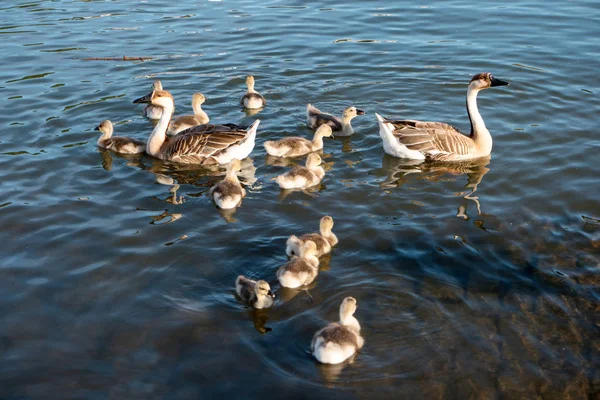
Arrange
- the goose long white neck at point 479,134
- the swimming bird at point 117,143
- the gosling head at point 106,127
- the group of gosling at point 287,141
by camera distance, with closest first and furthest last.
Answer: the group of gosling at point 287,141, the goose long white neck at point 479,134, the swimming bird at point 117,143, the gosling head at point 106,127

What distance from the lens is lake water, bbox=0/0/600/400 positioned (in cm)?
732

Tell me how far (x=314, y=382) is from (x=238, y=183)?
4572 millimetres

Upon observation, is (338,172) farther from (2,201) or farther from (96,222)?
(2,201)

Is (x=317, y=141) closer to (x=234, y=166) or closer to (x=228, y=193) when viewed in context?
(x=234, y=166)

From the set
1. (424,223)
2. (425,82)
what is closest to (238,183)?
(424,223)

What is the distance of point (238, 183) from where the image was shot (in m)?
10.9

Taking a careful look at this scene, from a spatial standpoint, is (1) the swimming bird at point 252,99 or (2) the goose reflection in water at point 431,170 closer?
(2) the goose reflection in water at point 431,170

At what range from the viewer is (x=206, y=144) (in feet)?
40.4

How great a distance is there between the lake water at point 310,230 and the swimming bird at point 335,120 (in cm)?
30

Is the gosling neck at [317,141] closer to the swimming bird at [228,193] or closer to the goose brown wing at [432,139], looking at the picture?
the goose brown wing at [432,139]

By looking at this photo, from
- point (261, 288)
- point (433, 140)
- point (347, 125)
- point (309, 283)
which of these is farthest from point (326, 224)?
point (347, 125)

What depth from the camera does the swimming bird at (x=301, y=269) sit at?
8.35 m

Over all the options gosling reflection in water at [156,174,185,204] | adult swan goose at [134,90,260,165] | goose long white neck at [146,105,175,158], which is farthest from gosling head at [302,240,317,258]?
goose long white neck at [146,105,175,158]

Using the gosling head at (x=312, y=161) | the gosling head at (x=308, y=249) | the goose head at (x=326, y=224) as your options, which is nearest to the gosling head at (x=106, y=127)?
the gosling head at (x=312, y=161)
